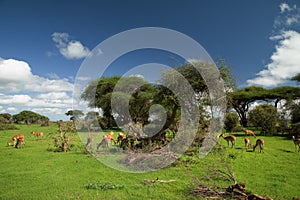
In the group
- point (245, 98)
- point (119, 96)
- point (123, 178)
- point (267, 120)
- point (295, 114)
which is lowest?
point (123, 178)

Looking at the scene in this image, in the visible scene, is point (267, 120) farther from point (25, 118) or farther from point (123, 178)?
point (25, 118)

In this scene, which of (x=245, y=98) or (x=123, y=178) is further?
(x=245, y=98)

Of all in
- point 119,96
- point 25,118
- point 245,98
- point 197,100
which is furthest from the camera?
point 25,118

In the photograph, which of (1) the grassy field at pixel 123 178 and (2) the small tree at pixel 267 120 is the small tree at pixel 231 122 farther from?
(1) the grassy field at pixel 123 178

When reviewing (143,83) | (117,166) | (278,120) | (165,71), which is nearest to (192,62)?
(165,71)

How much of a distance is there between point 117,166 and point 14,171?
4.25 meters

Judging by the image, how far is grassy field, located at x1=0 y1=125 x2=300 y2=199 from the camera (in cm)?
643

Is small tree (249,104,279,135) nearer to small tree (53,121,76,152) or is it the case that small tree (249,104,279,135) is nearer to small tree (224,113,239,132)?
small tree (224,113,239,132)

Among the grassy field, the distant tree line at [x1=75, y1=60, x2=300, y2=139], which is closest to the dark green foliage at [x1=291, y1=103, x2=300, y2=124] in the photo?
the distant tree line at [x1=75, y1=60, x2=300, y2=139]

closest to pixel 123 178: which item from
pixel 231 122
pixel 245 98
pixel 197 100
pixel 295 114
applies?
pixel 197 100

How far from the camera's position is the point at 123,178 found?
806cm

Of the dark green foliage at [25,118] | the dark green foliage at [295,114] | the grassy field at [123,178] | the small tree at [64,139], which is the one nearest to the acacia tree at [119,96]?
the small tree at [64,139]

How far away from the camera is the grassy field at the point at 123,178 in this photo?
21.1 feet

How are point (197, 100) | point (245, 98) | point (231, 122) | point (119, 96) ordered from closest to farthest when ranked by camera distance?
point (197, 100) < point (231, 122) < point (119, 96) < point (245, 98)
